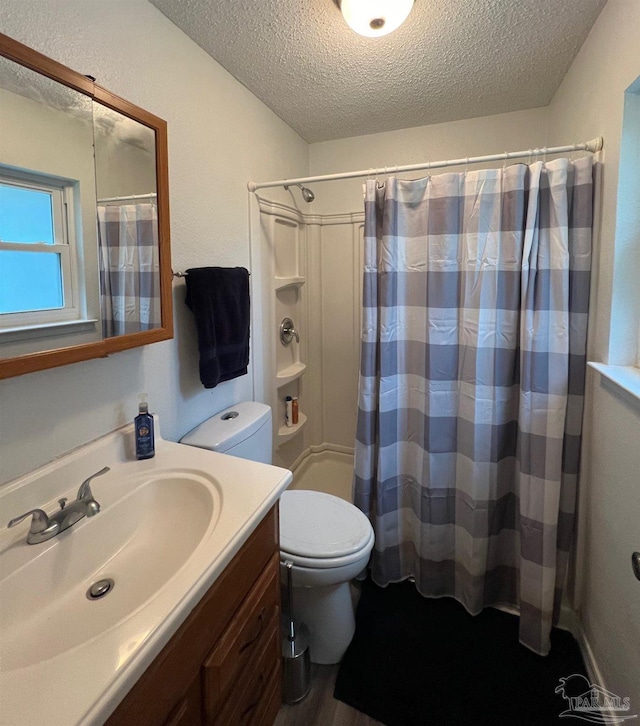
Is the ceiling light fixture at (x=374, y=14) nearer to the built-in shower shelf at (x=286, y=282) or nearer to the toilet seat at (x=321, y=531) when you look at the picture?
the built-in shower shelf at (x=286, y=282)

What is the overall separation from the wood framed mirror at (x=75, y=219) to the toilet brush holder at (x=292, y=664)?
0.98 meters

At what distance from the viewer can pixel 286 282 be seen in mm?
2238

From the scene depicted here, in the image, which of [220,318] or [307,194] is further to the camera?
[307,194]

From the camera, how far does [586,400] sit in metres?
1.43

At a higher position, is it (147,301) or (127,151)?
(127,151)

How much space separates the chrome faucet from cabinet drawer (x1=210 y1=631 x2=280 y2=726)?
1.69 feet

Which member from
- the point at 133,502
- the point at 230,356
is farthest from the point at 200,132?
the point at 133,502

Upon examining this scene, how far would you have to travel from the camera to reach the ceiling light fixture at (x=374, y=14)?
3.85 feet

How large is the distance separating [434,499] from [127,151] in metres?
1.72

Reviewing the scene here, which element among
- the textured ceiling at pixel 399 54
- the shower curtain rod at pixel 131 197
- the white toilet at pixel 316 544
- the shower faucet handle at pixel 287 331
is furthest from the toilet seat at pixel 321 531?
the textured ceiling at pixel 399 54

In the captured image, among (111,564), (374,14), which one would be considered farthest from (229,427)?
(374,14)

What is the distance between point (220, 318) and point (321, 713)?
1435mm

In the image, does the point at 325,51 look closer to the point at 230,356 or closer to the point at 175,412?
the point at 230,356

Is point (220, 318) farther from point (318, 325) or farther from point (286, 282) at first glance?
point (318, 325)
